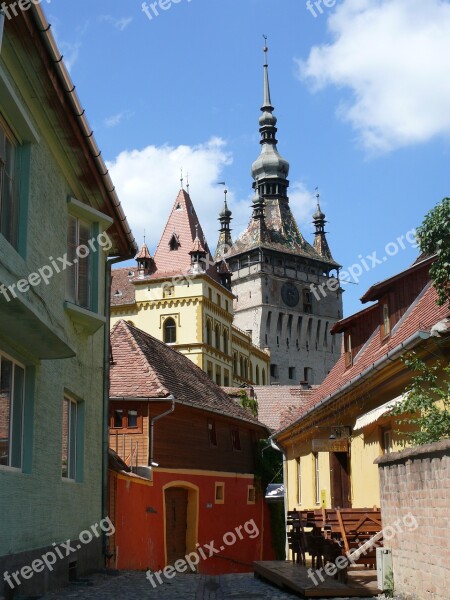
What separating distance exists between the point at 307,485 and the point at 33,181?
14.3 m

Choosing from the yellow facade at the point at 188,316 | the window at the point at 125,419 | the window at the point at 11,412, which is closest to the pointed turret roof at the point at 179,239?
the yellow facade at the point at 188,316

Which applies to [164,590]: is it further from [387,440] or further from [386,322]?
[386,322]

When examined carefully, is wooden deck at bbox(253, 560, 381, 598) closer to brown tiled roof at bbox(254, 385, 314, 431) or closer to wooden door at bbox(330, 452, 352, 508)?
wooden door at bbox(330, 452, 352, 508)

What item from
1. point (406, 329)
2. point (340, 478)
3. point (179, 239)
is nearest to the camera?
point (406, 329)

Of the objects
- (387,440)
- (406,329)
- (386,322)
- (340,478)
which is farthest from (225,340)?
(406,329)

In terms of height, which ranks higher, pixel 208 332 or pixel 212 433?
pixel 208 332

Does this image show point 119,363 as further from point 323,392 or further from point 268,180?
point 268,180

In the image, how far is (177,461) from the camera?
27.5 meters

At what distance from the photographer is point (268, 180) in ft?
Result: 373

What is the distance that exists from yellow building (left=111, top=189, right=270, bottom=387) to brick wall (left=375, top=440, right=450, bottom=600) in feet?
194

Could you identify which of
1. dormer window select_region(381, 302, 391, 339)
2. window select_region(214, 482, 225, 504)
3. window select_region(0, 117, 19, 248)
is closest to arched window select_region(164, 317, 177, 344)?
window select_region(214, 482, 225, 504)

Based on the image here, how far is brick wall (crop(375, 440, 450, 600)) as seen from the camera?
26.9ft

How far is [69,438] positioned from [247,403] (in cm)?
3628

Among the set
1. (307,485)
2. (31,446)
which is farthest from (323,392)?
(31,446)
